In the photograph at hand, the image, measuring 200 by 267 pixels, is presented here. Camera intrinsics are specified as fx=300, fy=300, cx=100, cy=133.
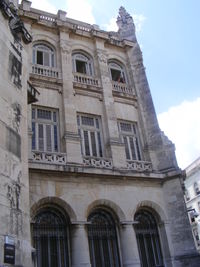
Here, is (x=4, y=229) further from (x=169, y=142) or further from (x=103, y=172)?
(x=169, y=142)

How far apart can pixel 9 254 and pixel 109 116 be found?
29.5ft

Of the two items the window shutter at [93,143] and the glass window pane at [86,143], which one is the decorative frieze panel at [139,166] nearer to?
the window shutter at [93,143]

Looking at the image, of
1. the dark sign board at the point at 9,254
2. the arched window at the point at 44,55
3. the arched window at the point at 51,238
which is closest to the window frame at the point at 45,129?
the arched window at the point at 51,238

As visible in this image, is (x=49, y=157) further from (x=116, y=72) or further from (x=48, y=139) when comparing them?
(x=116, y=72)

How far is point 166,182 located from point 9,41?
8934mm

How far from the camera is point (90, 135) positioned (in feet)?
47.0

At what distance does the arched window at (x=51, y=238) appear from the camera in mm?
10633

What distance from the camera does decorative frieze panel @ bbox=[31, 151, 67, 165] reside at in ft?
39.3

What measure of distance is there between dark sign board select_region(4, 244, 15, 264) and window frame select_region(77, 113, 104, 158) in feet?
22.3

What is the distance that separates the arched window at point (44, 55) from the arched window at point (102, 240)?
26.6ft

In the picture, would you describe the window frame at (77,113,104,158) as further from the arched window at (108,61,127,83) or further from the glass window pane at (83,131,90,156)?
the arched window at (108,61,127,83)

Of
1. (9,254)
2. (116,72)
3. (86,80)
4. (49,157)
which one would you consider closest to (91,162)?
(49,157)

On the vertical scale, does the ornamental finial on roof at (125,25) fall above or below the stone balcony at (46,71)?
above

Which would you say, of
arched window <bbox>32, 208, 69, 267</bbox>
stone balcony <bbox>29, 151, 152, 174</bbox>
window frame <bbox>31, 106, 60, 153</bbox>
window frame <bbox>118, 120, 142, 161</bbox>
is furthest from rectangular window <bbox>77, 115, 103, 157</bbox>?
arched window <bbox>32, 208, 69, 267</bbox>
